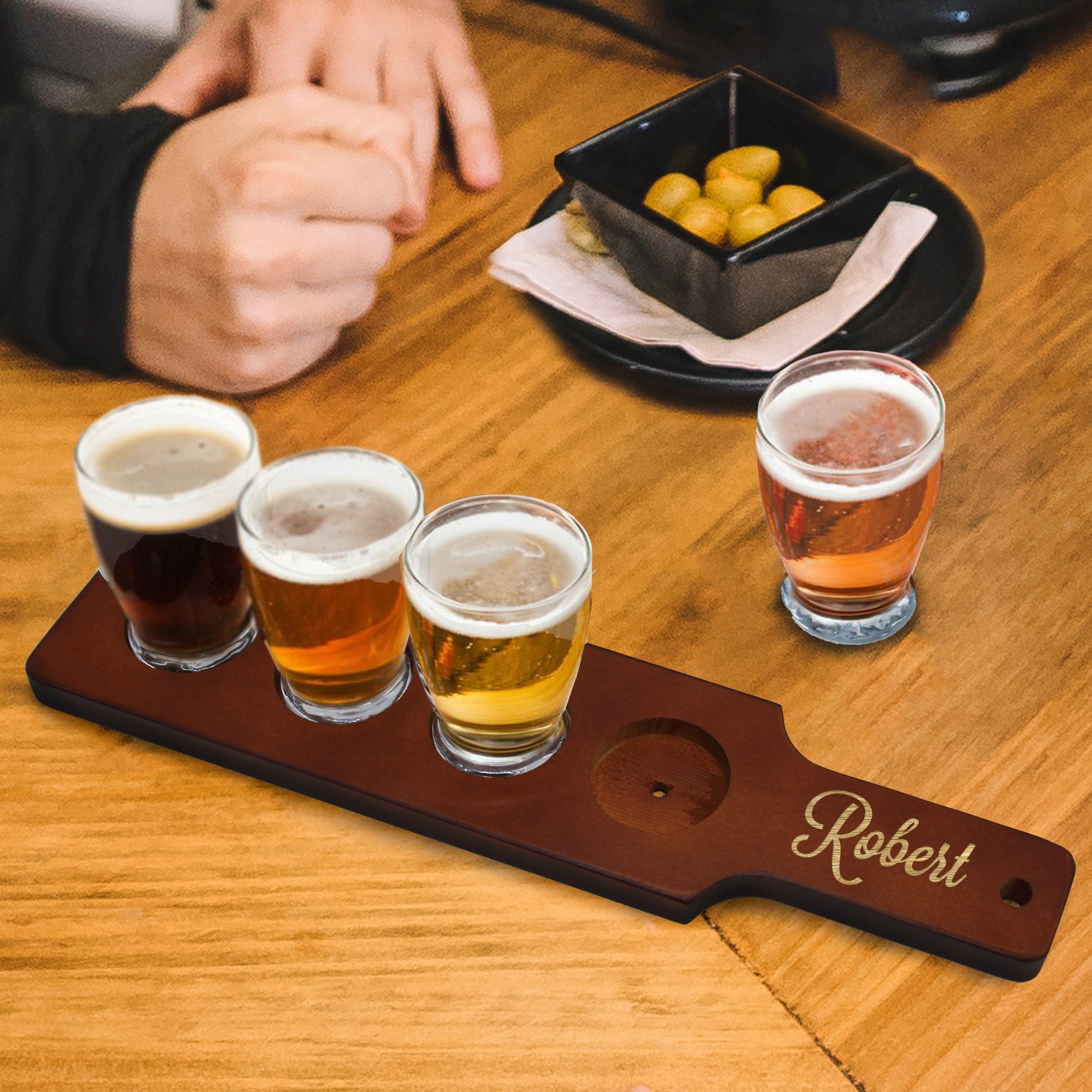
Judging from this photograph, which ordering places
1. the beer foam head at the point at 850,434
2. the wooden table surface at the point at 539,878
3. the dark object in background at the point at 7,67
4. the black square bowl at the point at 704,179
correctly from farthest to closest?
the dark object in background at the point at 7,67 < the black square bowl at the point at 704,179 < the beer foam head at the point at 850,434 < the wooden table surface at the point at 539,878

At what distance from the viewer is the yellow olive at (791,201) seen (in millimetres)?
1113

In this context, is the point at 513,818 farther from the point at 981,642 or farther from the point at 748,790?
the point at 981,642

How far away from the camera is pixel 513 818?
79 centimetres

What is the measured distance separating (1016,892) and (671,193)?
0.66m

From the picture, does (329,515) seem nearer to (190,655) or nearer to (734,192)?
(190,655)

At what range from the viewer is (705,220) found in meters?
1.11

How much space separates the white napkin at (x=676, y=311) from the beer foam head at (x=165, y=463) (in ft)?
1.22

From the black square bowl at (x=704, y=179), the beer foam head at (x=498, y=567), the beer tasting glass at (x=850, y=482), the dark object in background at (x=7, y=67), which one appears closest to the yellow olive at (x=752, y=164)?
the black square bowl at (x=704, y=179)

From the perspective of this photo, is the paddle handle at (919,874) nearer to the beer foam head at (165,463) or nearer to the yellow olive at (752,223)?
the beer foam head at (165,463)

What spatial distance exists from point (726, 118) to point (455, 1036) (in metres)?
0.85

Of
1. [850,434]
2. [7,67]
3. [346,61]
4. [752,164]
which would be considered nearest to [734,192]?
[752,164]

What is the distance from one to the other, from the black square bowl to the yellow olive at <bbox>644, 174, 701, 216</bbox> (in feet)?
0.07

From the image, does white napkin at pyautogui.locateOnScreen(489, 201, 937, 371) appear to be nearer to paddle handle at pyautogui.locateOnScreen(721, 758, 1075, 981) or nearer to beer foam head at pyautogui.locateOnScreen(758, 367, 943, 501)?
beer foam head at pyautogui.locateOnScreen(758, 367, 943, 501)

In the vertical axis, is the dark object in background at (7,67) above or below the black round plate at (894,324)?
below
